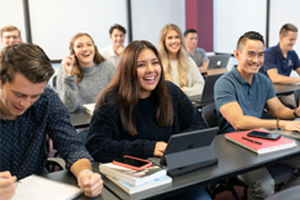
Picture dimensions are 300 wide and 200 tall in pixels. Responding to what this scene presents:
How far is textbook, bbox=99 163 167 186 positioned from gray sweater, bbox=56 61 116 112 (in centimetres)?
153

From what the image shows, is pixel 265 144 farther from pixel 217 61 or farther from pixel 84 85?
pixel 217 61

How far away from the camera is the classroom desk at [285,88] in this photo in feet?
10.8

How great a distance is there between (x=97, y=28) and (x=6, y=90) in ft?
15.2

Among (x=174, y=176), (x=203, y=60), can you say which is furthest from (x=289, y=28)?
(x=174, y=176)

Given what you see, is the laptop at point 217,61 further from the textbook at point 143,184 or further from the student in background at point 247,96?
the textbook at point 143,184

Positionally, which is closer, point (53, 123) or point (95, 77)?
point (53, 123)

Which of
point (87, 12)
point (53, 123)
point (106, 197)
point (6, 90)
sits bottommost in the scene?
point (106, 197)

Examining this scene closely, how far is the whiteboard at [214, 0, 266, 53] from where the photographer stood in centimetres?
571

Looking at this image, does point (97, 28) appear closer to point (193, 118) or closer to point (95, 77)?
point (95, 77)

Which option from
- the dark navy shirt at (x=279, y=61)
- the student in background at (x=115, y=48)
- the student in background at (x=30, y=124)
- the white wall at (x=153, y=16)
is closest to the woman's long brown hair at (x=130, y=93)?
the student in background at (x=30, y=124)

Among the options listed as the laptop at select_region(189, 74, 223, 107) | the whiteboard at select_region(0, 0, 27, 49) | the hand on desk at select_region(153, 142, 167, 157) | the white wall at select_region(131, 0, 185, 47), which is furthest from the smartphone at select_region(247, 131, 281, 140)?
the white wall at select_region(131, 0, 185, 47)

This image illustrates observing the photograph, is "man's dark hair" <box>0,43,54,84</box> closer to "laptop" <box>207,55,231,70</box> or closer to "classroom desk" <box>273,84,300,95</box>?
"classroom desk" <box>273,84,300,95</box>

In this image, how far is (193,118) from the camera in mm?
1956

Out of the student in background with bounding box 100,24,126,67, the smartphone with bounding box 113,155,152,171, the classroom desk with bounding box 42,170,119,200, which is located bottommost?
the classroom desk with bounding box 42,170,119,200
